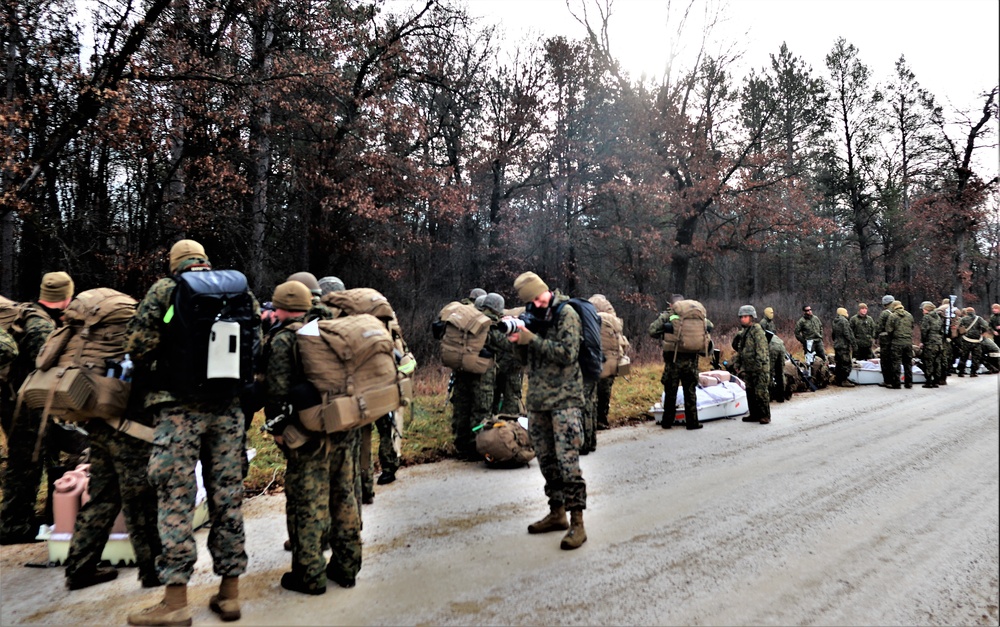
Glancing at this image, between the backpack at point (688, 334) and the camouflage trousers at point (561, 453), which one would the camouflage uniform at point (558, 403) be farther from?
the backpack at point (688, 334)

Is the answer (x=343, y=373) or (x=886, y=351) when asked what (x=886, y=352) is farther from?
(x=343, y=373)

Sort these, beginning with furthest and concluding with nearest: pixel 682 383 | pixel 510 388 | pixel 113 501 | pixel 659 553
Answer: pixel 682 383, pixel 510 388, pixel 659 553, pixel 113 501

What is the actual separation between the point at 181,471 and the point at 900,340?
1613cm

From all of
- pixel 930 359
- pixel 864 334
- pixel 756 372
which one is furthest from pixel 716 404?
pixel 864 334

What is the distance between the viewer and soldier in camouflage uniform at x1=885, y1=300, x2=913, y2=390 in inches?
584

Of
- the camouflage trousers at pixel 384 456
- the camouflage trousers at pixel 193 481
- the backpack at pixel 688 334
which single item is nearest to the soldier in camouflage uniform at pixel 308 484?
the camouflage trousers at pixel 193 481

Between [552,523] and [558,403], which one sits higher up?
[558,403]

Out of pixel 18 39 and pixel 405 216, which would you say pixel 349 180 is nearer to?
pixel 405 216

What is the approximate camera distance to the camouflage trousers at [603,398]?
9867 mm

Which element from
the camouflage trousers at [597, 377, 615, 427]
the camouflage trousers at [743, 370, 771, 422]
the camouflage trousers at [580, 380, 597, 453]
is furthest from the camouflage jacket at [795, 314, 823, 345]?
→ the camouflage trousers at [580, 380, 597, 453]

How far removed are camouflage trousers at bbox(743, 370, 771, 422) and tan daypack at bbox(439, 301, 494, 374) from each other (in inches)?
218

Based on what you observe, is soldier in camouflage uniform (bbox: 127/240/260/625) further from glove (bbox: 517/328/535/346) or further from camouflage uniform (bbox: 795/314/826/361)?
camouflage uniform (bbox: 795/314/826/361)

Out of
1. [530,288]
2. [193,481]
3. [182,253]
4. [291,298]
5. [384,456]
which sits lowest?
[384,456]

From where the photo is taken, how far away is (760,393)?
10.6 metres
